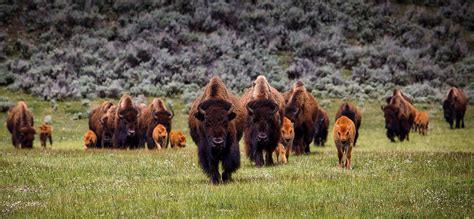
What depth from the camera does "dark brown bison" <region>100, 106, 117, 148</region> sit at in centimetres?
2819

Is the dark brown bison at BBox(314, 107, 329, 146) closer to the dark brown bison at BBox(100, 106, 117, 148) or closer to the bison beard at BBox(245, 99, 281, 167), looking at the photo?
the dark brown bison at BBox(100, 106, 117, 148)

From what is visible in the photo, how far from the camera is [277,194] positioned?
11.5 m

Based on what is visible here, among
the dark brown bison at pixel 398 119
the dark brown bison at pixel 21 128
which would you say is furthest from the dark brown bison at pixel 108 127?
the dark brown bison at pixel 398 119

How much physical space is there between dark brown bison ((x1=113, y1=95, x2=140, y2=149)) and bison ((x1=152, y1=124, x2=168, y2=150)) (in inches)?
29.7

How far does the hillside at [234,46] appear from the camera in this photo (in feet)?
157

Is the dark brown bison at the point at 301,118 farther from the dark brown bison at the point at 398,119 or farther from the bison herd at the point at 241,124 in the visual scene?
the dark brown bison at the point at 398,119

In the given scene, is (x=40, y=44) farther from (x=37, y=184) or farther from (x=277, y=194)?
(x=277, y=194)

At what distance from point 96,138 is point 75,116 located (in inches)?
444

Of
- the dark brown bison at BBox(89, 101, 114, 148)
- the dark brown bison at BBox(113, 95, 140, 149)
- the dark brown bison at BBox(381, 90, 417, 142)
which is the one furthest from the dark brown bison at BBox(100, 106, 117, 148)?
the dark brown bison at BBox(381, 90, 417, 142)

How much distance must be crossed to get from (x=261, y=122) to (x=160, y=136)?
1102 cm

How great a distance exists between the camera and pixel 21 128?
2734 centimetres

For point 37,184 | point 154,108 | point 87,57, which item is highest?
point 87,57

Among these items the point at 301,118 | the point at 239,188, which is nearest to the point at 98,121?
the point at 301,118

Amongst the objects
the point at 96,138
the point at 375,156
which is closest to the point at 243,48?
the point at 96,138
